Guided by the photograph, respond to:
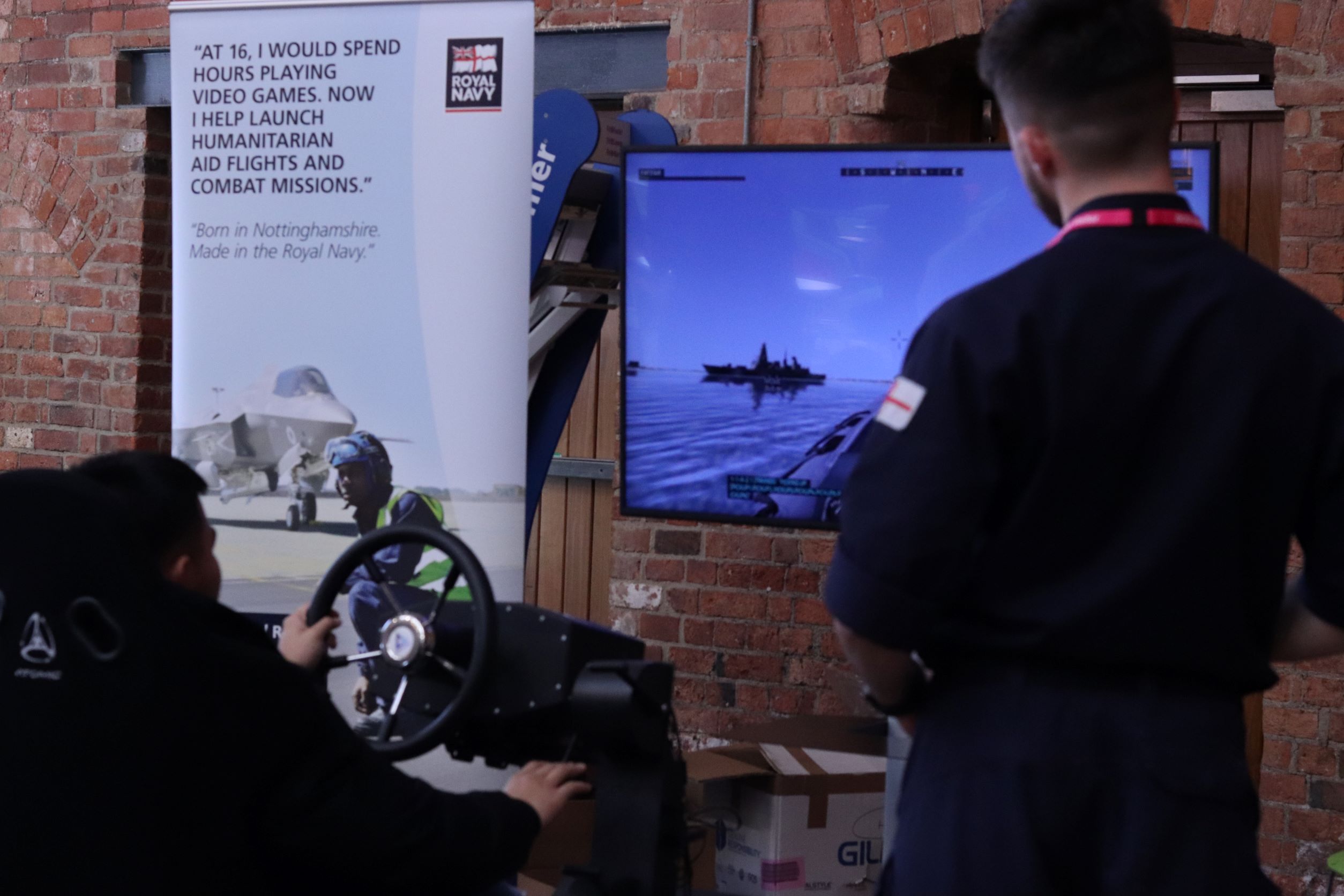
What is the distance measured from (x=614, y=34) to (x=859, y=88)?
0.74 m

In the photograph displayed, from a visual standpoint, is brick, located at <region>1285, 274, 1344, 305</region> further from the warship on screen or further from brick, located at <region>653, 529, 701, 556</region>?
brick, located at <region>653, 529, 701, 556</region>

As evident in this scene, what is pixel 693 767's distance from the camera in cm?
326

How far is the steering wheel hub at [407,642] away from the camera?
1898 millimetres

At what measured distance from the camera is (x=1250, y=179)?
3.87 metres

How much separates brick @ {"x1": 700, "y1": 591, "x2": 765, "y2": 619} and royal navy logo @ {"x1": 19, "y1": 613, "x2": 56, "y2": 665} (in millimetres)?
2547

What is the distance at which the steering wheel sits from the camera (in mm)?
1868

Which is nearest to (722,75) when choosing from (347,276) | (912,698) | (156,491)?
(347,276)

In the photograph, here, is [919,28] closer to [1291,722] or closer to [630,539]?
[630,539]

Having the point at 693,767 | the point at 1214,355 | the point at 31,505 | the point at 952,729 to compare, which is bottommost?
the point at 693,767

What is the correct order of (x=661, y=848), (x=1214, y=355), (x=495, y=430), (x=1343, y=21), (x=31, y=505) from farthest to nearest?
1. (x=1343, y=21)
2. (x=495, y=430)
3. (x=661, y=848)
4. (x=31, y=505)
5. (x=1214, y=355)

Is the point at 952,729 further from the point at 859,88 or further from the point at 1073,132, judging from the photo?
the point at 859,88

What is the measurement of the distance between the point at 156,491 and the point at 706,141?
2.40 metres

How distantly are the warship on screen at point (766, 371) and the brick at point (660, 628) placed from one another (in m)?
Result: 1.35

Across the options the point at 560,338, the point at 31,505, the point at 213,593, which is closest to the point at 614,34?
the point at 560,338
